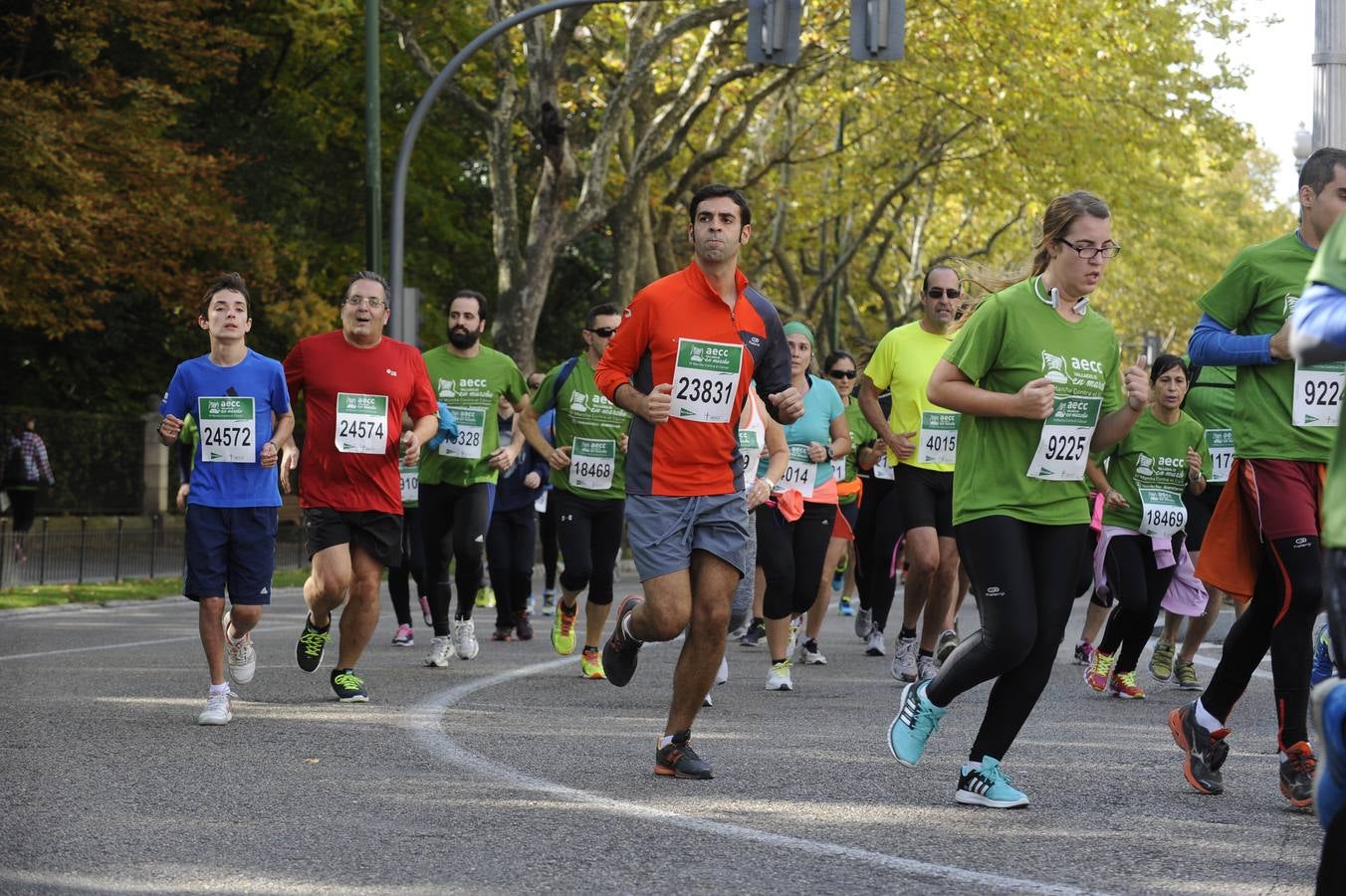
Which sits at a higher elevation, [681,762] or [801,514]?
[801,514]

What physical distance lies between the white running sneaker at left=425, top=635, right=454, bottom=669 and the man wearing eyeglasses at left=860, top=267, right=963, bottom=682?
2575 mm

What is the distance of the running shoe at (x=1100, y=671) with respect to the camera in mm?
11531

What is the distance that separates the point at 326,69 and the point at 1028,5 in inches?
463

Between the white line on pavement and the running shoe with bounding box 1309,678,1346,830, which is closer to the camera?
the running shoe with bounding box 1309,678,1346,830

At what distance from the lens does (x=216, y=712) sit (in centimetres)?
931

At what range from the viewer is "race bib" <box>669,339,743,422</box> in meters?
7.79

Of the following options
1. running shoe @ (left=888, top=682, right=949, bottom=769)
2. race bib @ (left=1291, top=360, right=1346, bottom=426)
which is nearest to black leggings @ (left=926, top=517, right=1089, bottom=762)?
running shoe @ (left=888, top=682, right=949, bottom=769)

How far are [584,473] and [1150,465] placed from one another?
3153 millimetres

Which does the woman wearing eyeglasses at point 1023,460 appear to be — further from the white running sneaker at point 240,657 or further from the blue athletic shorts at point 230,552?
the white running sneaker at point 240,657

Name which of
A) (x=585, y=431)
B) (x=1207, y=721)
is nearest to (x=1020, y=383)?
(x=1207, y=721)

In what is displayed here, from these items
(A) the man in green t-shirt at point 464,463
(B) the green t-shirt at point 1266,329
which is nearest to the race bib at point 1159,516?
(A) the man in green t-shirt at point 464,463

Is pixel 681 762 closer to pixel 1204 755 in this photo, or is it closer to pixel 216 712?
pixel 1204 755

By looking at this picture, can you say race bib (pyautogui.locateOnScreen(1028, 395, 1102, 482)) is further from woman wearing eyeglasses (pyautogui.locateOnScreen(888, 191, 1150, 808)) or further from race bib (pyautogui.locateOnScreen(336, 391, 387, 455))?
race bib (pyautogui.locateOnScreen(336, 391, 387, 455))

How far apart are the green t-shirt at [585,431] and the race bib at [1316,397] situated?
5.61 m
